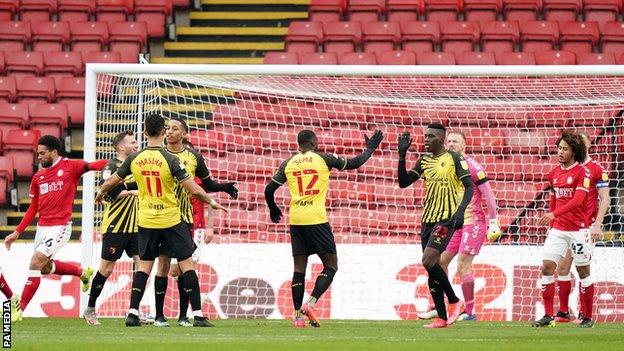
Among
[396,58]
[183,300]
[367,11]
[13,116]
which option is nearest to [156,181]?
[183,300]

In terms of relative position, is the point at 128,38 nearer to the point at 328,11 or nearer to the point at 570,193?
the point at 328,11

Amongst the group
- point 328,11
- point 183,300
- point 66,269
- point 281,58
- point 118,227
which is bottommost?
point 183,300

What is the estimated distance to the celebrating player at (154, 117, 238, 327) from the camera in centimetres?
1223

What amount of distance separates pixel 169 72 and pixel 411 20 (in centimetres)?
847

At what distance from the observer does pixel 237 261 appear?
1545 cm

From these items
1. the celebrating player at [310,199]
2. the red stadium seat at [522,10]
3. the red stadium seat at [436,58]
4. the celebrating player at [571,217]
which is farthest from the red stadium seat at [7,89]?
the celebrating player at [571,217]

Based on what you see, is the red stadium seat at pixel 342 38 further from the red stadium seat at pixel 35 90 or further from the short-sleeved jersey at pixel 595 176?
the short-sleeved jersey at pixel 595 176

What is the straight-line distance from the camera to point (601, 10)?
21.8 metres

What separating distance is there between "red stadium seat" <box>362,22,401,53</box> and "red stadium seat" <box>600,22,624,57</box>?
3393 mm

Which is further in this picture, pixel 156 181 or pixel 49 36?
pixel 49 36

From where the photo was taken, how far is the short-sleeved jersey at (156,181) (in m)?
11.8

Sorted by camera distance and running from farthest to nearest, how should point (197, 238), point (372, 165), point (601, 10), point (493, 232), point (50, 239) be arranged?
point (601, 10) < point (372, 165) < point (197, 238) < point (50, 239) < point (493, 232)

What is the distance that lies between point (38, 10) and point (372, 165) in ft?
29.7

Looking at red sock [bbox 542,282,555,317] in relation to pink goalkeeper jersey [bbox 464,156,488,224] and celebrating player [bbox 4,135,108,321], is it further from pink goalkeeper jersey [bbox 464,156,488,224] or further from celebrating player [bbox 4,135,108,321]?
celebrating player [bbox 4,135,108,321]
